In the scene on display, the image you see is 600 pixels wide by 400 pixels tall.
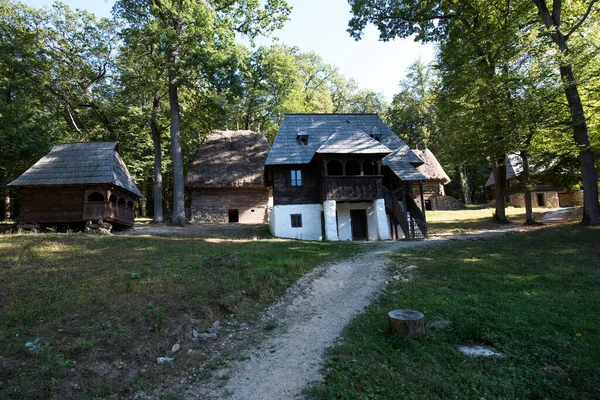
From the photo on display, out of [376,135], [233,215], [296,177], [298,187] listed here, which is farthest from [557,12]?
[233,215]

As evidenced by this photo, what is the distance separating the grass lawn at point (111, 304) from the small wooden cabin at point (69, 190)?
6.11 meters

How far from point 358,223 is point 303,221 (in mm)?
3811

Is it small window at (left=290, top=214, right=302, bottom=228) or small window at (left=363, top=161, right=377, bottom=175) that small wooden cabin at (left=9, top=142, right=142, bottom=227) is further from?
small window at (left=363, top=161, right=377, bottom=175)

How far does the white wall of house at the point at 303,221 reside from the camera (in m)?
21.5

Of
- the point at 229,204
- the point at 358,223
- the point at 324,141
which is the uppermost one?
the point at 324,141

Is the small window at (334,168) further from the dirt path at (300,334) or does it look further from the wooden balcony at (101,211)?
the wooden balcony at (101,211)

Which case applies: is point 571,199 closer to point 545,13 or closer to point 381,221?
point 545,13

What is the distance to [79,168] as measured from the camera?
1981 cm

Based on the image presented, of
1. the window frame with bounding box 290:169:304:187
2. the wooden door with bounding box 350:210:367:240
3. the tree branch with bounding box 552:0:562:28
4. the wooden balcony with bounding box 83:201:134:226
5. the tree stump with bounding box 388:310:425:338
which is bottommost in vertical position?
the tree stump with bounding box 388:310:425:338

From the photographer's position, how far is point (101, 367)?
5289 mm

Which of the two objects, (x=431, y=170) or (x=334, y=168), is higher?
(x=431, y=170)

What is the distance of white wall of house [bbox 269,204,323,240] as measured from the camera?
2155cm

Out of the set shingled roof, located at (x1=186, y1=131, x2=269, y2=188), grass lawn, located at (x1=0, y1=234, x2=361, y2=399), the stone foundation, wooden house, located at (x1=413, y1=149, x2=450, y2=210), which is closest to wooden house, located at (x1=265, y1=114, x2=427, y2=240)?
shingled roof, located at (x1=186, y1=131, x2=269, y2=188)

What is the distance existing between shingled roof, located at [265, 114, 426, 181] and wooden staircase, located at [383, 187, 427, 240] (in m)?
1.61
